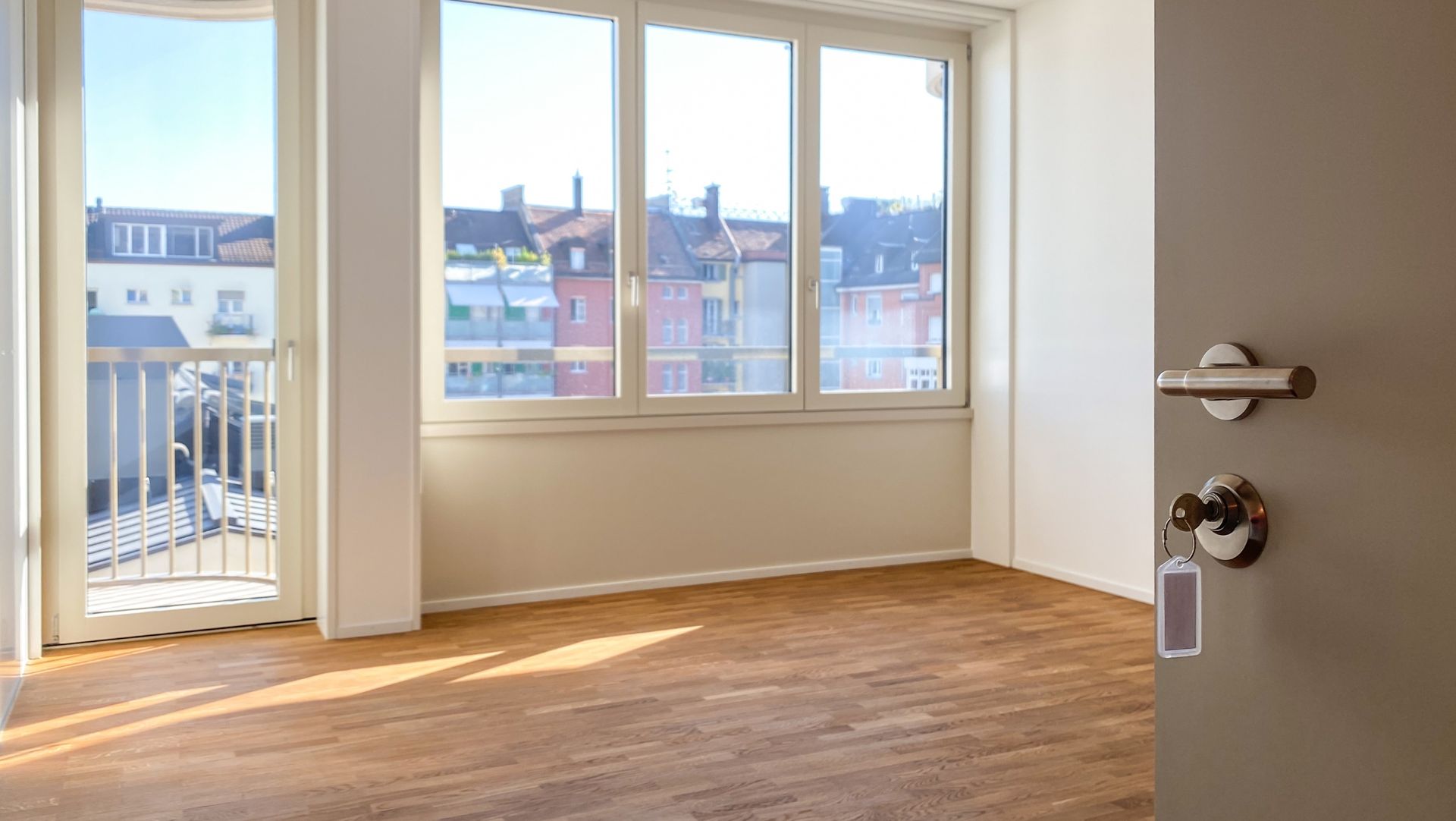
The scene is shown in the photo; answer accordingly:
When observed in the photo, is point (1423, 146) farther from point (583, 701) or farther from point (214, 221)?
point (214, 221)

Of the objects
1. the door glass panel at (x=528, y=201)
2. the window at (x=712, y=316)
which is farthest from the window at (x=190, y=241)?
the window at (x=712, y=316)

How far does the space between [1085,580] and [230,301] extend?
358 cm

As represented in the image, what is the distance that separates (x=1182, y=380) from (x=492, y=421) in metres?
4.02

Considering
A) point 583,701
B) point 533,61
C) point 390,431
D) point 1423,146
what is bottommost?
point 583,701

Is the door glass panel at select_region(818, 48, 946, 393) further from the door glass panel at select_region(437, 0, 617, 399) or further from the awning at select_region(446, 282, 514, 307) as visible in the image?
the awning at select_region(446, 282, 514, 307)

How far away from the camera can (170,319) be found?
163 inches

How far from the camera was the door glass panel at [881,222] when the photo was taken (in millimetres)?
5426

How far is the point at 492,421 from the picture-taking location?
4684mm

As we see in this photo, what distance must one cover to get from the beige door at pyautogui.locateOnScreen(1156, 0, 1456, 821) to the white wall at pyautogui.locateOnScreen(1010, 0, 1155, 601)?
379cm

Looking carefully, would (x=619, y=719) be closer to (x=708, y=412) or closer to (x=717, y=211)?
(x=708, y=412)

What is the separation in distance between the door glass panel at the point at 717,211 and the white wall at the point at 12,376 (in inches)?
90.2

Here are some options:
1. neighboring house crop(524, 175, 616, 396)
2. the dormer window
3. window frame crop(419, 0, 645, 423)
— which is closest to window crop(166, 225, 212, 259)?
the dormer window

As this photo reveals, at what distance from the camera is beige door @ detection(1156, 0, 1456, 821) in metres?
0.74

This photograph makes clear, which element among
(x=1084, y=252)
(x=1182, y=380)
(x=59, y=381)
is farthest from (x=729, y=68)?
(x=1182, y=380)
